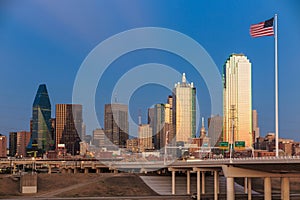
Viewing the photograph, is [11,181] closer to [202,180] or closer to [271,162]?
[202,180]

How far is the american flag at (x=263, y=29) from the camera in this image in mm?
70875

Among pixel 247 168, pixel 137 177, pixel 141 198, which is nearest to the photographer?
pixel 247 168

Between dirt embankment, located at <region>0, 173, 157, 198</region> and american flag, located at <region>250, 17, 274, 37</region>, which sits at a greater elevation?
american flag, located at <region>250, 17, 274, 37</region>

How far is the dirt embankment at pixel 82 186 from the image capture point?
322 feet

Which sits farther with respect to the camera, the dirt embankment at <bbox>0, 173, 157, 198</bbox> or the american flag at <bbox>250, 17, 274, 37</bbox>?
the dirt embankment at <bbox>0, 173, 157, 198</bbox>

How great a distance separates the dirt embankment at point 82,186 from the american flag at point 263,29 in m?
43.4

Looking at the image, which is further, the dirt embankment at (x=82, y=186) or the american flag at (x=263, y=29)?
the dirt embankment at (x=82, y=186)

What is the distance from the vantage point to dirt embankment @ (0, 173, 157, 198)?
9806 cm

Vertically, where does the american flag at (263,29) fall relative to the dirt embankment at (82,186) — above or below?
above

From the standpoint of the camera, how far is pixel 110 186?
107 metres

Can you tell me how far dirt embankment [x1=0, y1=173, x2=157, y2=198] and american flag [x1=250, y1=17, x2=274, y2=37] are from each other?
4337cm

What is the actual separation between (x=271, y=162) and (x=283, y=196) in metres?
25.0

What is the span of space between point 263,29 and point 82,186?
5007cm

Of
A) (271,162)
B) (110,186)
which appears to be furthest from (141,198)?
(271,162)
